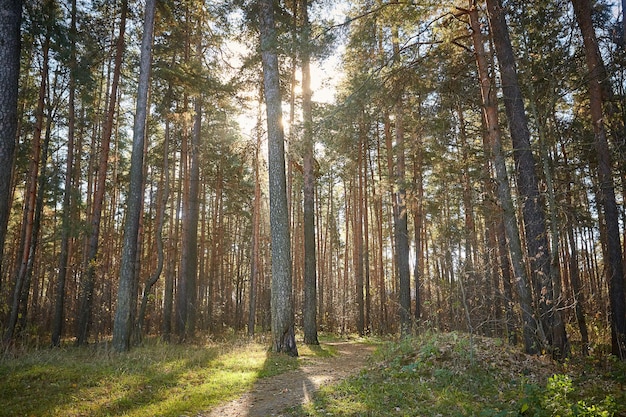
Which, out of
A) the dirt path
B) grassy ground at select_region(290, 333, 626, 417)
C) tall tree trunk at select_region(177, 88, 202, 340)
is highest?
tall tree trunk at select_region(177, 88, 202, 340)

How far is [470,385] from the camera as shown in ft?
18.3

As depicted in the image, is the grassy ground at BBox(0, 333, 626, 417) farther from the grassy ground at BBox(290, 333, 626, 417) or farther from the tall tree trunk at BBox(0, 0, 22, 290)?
the tall tree trunk at BBox(0, 0, 22, 290)

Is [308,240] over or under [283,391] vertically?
over

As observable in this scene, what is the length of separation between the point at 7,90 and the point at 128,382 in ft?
16.3

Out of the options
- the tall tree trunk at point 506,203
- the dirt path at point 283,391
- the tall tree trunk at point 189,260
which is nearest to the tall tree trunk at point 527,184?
the tall tree trunk at point 506,203

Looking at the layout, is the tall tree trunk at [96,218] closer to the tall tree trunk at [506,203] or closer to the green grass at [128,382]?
the green grass at [128,382]

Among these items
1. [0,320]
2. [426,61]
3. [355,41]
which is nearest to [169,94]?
[355,41]

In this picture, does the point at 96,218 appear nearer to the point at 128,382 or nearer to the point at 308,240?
the point at 308,240

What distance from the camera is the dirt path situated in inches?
205

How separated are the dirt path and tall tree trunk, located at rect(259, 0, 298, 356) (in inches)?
46.8

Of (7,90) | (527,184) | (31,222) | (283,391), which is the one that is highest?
(7,90)

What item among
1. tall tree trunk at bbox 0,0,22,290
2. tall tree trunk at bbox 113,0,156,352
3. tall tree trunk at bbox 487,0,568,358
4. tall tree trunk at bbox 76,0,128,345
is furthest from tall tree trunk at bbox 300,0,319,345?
tall tree trunk at bbox 0,0,22,290

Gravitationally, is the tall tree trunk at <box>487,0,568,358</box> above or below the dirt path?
above

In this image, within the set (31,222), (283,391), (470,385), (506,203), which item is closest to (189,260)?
(31,222)
